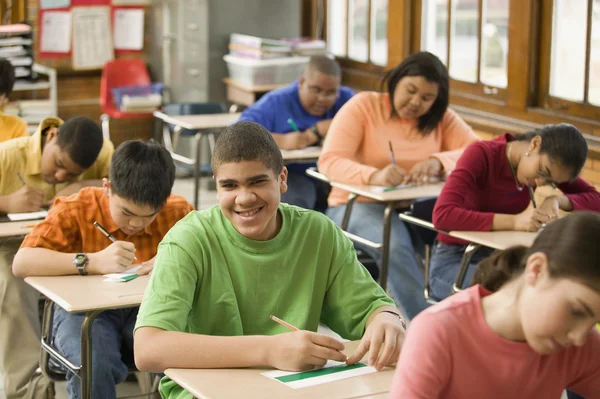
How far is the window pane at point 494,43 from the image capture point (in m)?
5.50

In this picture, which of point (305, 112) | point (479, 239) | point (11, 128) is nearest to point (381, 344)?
point (479, 239)

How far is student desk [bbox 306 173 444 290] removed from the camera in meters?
4.00

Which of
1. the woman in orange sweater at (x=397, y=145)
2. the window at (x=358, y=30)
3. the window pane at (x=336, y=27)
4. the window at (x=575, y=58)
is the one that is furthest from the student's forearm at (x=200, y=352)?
the window pane at (x=336, y=27)

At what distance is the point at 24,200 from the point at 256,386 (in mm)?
1992

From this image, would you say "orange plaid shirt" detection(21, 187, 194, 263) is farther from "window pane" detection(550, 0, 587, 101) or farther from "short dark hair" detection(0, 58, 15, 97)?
"window pane" detection(550, 0, 587, 101)

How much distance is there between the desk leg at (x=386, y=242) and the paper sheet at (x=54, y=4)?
4.60m

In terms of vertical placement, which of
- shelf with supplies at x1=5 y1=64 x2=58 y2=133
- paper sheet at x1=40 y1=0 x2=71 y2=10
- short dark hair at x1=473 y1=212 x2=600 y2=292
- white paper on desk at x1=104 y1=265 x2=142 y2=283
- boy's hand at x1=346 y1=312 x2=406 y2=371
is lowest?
white paper on desk at x1=104 y1=265 x2=142 y2=283

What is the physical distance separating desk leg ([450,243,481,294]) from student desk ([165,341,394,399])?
1.55 m

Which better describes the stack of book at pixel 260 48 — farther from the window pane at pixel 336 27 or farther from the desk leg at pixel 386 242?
the desk leg at pixel 386 242

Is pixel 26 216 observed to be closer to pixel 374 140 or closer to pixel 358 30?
pixel 374 140

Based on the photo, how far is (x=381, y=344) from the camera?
6.63 feet

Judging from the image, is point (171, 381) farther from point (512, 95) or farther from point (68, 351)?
point (512, 95)

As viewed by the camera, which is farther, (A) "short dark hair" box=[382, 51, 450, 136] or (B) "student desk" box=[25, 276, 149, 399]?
(A) "short dark hair" box=[382, 51, 450, 136]

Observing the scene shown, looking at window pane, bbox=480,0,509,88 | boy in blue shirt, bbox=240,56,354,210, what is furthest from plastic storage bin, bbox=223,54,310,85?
boy in blue shirt, bbox=240,56,354,210
